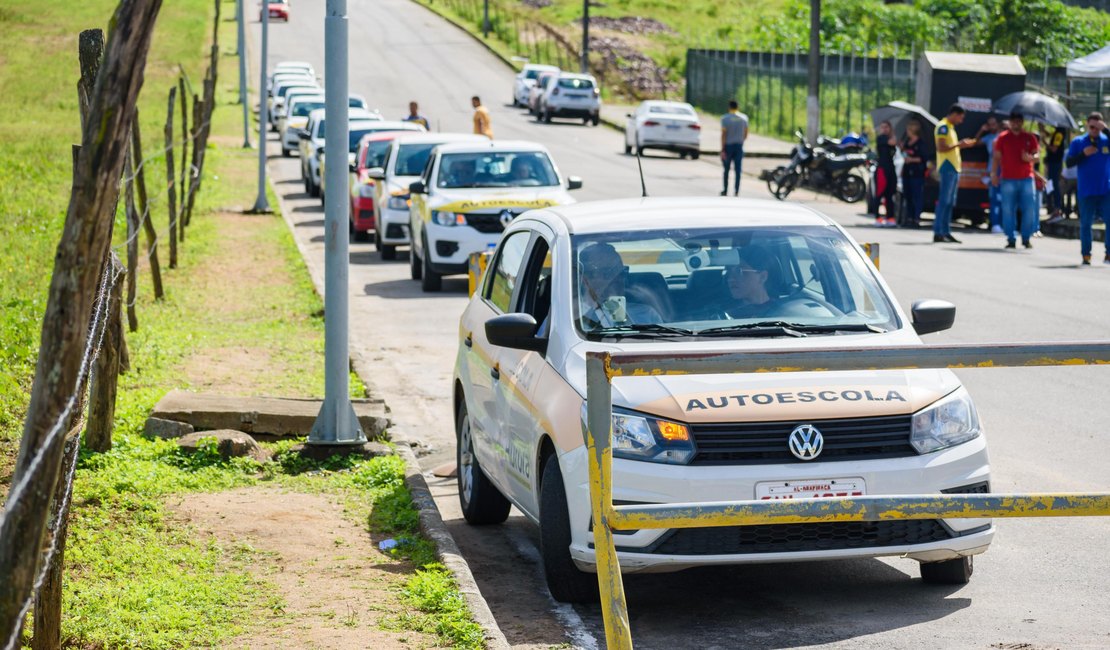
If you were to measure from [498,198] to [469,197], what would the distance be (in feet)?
1.20

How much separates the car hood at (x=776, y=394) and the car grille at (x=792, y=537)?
435mm

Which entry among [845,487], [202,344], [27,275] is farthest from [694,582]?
[27,275]

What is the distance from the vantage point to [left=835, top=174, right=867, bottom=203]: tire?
30172mm

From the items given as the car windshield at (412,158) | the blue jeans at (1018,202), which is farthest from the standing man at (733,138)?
the car windshield at (412,158)

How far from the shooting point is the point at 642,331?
22.4 feet

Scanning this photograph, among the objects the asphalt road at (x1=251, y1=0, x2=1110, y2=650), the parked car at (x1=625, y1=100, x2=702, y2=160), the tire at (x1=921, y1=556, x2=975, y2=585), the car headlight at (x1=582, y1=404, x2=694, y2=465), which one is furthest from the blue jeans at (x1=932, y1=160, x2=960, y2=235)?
the parked car at (x1=625, y1=100, x2=702, y2=160)

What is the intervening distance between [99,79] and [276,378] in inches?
323

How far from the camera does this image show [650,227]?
7367 mm

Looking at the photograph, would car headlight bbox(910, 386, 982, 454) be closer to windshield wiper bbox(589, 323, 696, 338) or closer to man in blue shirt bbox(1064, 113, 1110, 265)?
windshield wiper bbox(589, 323, 696, 338)

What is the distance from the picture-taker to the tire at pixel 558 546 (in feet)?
20.5

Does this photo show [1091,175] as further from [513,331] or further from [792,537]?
[792,537]

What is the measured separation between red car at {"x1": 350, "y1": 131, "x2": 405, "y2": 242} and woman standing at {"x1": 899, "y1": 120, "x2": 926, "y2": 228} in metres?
8.36

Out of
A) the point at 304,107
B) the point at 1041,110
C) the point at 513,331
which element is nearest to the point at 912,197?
the point at 1041,110

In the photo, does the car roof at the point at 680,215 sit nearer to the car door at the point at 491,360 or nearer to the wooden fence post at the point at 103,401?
the car door at the point at 491,360
